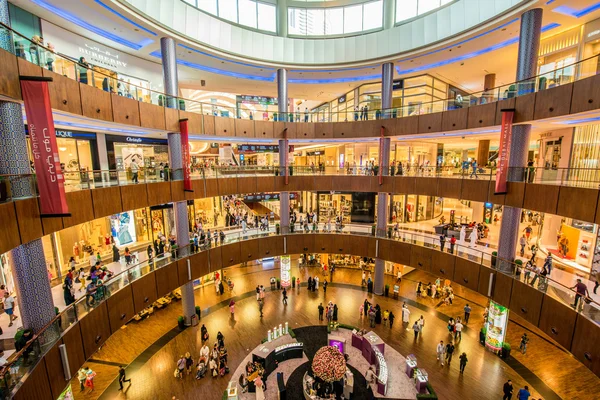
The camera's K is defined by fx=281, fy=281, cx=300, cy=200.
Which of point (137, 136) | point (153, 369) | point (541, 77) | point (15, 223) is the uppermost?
point (541, 77)

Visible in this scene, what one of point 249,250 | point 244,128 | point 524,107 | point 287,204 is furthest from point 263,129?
point 524,107

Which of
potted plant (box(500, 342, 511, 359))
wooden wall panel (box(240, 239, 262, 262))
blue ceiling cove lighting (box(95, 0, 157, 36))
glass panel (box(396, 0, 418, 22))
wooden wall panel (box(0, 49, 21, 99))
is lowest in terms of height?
potted plant (box(500, 342, 511, 359))

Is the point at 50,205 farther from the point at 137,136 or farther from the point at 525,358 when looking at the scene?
the point at 525,358

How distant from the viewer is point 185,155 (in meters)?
15.4

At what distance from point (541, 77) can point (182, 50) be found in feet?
58.7

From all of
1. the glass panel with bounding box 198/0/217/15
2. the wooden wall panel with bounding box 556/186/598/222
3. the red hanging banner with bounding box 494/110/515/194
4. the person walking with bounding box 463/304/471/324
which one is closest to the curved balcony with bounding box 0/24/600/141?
the red hanging banner with bounding box 494/110/515/194

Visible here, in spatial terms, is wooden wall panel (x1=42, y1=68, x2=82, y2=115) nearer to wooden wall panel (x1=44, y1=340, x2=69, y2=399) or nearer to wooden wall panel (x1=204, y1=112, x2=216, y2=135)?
wooden wall panel (x1=204, y1=112, x2=216, y2=135)

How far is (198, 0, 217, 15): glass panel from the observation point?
54.7 feet

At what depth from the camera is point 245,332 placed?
1670 cm

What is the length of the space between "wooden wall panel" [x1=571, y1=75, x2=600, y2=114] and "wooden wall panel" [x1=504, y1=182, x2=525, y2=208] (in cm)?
343

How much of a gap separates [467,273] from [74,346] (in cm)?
1695

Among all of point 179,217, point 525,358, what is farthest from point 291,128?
point 525,358

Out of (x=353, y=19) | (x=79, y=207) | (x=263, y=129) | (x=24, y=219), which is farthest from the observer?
(x=353, y=19)

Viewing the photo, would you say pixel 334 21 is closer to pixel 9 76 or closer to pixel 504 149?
pixel 504 149
